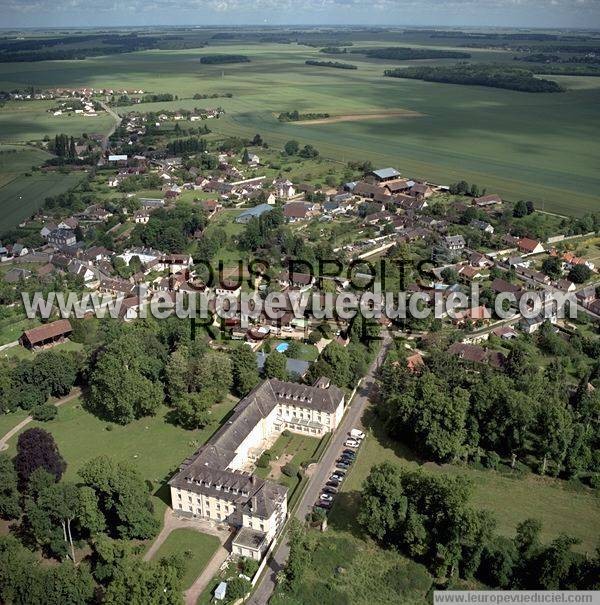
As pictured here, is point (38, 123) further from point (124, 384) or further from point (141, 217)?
point (124, 384)

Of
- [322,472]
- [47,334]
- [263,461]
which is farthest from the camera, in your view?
[47,334]

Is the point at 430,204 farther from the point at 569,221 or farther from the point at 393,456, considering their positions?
the point at 393,456

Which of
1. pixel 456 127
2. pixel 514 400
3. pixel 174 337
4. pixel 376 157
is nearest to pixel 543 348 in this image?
pixel 514 400

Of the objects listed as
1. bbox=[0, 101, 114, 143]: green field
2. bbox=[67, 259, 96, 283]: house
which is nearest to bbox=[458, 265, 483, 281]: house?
bbox=[67, 259, 96, 283]: house

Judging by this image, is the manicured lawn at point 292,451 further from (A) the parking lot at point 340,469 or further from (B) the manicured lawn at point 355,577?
(B) the manicured lawn at point 355,577

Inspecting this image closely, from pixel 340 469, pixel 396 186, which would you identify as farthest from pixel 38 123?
pixel 340 469

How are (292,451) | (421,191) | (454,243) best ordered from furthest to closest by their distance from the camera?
(421,191), (454,243), (292,451)

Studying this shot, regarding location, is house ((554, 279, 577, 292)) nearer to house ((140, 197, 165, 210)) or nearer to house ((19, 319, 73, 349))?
house ((19, 319, 73, 349))

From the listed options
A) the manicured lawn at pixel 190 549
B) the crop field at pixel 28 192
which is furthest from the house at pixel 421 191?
the manicured lawn at pixel 190 549
